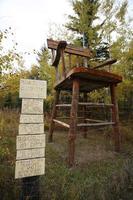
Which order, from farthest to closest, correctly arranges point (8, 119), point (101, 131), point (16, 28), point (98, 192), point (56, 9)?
point (56, 9)
point (8, 119)
point (101, 131)
point (16, 28)
point (98, 192)

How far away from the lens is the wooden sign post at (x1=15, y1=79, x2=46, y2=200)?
5.56 ft

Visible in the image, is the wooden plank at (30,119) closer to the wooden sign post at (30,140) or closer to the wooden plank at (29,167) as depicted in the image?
the wooden sign post at (30,140)

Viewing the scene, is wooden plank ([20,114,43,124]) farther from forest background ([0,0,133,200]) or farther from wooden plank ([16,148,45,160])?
forest background ([0,0,133,200])

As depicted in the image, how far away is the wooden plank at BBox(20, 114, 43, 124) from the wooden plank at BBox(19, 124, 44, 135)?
1.3 inches

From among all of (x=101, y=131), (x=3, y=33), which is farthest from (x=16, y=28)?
(x=101, y=131)

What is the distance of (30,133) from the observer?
5.74 ft

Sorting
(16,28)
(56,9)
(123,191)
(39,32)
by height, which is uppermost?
(56,9)

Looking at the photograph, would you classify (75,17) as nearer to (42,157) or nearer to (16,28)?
(16,28)

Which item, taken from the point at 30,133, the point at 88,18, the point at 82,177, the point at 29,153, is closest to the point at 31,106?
the point at 30,133

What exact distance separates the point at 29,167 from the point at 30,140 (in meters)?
0.21

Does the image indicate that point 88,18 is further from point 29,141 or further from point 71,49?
point 29,141

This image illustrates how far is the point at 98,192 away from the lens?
199cm

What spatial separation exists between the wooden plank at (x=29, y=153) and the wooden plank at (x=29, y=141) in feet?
0.09

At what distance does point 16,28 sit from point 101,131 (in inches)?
136
